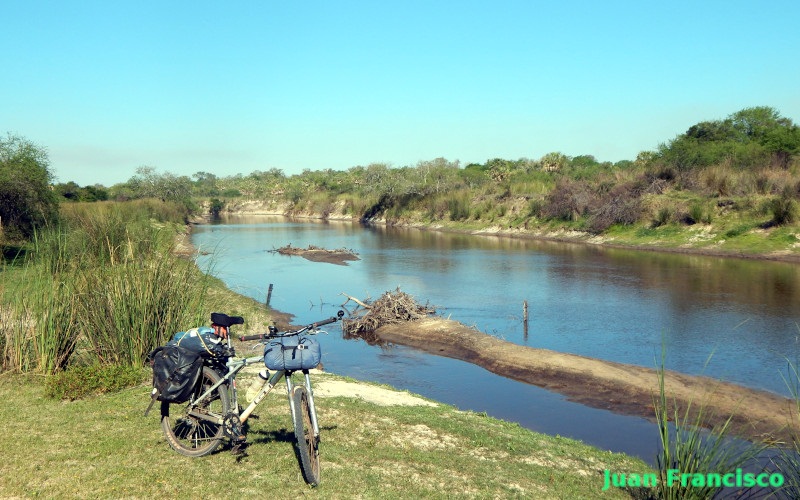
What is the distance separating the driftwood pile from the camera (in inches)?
891

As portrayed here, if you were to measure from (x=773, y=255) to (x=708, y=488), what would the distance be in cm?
3502

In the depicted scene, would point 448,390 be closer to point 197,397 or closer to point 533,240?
point 197,397

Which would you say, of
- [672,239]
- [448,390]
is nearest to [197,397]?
[448,390]

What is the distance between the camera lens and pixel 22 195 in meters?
28.9

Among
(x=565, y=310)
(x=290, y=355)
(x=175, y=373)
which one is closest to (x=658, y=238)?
(x=565, y=310)

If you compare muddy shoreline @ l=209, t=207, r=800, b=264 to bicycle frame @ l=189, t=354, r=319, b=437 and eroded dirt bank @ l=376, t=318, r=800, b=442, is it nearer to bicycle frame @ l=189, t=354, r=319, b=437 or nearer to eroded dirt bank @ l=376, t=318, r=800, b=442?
eroded dirt bank @ l=376, t=318, r=800, b=442

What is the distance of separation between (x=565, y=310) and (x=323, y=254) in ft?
82.8

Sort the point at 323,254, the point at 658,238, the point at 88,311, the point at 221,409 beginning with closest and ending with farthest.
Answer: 1. the point at 221,409
2. the point at 88,311
3. the point at 658,238
4. the point at 323,254

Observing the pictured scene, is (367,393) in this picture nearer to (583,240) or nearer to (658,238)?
(658,238)

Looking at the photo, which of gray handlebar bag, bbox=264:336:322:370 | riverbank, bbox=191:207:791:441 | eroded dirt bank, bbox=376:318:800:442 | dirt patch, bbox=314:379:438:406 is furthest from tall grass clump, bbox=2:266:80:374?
eroded dirt bank, bbox=376:318:800:442

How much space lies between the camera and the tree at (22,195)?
28.3 meters

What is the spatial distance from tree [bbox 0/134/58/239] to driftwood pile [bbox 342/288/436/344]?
1425cm

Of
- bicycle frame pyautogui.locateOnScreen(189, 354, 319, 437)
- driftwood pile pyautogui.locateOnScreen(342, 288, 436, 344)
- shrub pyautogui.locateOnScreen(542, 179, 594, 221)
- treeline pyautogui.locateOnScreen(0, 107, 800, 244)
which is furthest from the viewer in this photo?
shrub pyautogui.locateOnScreen(542, 179, 594, 221)

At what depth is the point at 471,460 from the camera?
25.7 feet
